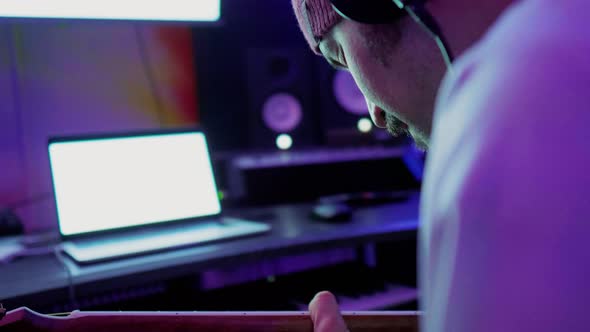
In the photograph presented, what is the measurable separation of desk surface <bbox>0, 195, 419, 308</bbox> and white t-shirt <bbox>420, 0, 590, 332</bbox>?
79 centimetres

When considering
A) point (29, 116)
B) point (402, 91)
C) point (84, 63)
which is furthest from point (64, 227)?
point (402, 91)

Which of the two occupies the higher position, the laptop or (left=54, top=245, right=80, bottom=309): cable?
the laptop

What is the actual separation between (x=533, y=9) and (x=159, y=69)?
1487 millimetres

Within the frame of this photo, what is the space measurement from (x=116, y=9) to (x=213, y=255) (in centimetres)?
A: 67

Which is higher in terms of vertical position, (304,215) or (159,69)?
(159,69)

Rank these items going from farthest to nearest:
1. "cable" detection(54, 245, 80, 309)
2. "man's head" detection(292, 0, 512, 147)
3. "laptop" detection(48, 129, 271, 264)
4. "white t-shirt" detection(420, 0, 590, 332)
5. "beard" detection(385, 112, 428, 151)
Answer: "laptop" detection(48, 129, 271, 264)
"cable" detection(54, 245, 80, 309)
"beard" detection(385, 112, 428, 151)
"man's head" detection(292, 0, 512, 147)
"white t-shirt" detection(420, 0, 590, 332)

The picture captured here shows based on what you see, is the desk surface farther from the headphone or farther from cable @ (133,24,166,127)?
the headphone

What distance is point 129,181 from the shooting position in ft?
4.10

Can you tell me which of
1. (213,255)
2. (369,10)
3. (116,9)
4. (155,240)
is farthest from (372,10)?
(116,9)

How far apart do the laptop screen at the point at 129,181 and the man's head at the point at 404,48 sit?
0.72 meters

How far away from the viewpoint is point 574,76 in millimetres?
274

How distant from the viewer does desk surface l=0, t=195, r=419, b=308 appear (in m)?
0.95

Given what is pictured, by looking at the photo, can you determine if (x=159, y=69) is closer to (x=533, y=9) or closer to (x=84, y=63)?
(x=84, y=63)

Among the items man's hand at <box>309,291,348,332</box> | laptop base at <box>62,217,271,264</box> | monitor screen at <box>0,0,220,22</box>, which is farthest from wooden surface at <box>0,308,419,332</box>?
monitor screen at <box>0,0,220,22</box>
